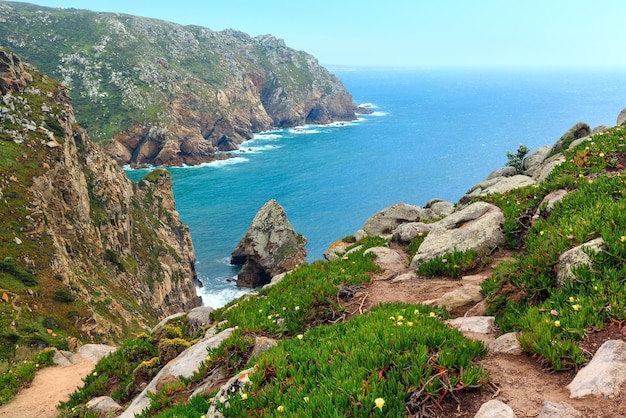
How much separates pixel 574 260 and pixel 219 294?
78.7 meters

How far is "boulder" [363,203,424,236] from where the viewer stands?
27.2 metres

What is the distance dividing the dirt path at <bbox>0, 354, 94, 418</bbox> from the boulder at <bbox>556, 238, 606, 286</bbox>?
15.9 meters

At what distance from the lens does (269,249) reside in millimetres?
83625

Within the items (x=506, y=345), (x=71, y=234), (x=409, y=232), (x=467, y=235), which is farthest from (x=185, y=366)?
(x=71, y=234)

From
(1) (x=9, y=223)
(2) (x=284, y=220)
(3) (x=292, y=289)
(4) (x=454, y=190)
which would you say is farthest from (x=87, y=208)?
(4) (x=454, y=190)

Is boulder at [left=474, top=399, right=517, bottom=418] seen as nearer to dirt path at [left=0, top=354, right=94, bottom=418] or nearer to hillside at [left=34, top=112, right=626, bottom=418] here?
hillside at [left=34, top=112, right=626, bottom=418]

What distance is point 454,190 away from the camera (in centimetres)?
12400

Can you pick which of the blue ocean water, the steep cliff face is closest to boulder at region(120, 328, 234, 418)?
the steep cliff face

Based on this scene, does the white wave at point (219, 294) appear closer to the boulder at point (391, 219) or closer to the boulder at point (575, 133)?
the boulder at point (391, 219)

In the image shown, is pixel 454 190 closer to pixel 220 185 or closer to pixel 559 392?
pixel 220 185

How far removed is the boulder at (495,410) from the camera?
184 inches

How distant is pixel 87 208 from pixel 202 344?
61.5 m

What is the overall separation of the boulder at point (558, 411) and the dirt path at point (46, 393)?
15.2 m

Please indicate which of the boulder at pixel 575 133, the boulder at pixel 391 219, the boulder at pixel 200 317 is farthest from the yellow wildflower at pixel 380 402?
the boulder at pixel 575 133
